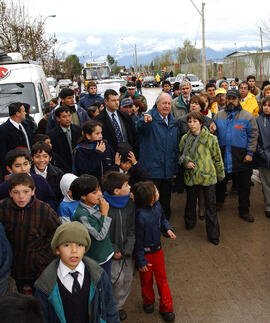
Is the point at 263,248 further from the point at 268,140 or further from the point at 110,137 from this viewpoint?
the point at 110,137

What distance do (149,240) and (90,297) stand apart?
1166 millimetres

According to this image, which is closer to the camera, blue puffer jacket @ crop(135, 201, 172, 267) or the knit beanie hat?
the knit beanie hat

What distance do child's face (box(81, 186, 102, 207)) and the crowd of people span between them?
12 mm

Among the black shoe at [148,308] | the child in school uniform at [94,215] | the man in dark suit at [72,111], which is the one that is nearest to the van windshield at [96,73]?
the man in dark suit at [72,111]

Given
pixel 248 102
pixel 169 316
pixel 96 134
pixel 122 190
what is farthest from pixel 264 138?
pixel 169 316

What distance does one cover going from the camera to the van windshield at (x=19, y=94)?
359 inches

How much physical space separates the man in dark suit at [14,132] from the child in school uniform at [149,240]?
3026mm

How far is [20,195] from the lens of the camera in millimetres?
2834

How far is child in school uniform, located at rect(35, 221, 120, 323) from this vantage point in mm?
2262

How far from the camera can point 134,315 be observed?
11.6 ft

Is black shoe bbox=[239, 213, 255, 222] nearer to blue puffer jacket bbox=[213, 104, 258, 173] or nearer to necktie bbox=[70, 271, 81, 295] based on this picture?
blue puffer jacket bbox=[213, 104, 258, 173]

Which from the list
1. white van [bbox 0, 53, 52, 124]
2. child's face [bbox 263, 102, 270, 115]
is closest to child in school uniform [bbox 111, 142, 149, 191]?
child's face [bbox 263, 102, 270, 115]

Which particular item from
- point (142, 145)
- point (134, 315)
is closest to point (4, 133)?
point (142, 145)

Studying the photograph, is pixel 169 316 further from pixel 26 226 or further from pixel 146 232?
pixel 26 226
